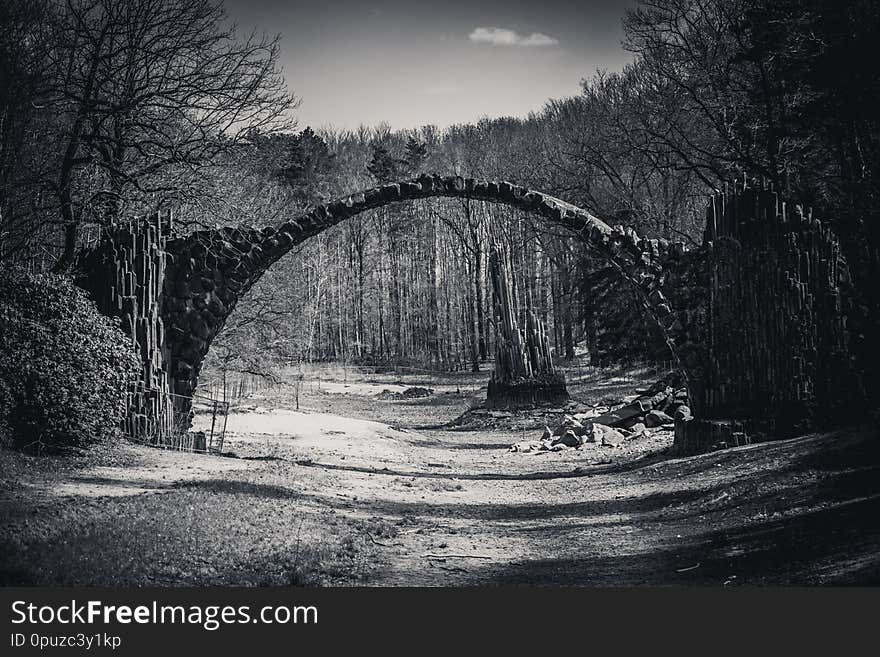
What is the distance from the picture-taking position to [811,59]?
1370 centimetres

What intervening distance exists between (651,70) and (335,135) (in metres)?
26.4

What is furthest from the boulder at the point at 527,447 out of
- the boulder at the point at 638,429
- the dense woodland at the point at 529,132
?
the dense woodland at the point at 529,132

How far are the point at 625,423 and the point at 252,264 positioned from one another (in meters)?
8.01

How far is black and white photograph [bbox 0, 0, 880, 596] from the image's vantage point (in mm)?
6758

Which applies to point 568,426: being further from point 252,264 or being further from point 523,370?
point 252,264

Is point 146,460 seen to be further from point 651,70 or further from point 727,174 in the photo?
point 651,70

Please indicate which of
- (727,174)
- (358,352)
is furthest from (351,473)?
(358,352)

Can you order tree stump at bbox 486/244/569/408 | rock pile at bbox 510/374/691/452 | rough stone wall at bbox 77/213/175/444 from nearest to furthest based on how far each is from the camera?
rough stone wall at bbox 77/213/175/444 < rock pile at bbox 510/374/691/452 < tree stump at bbox 486/244/569/408

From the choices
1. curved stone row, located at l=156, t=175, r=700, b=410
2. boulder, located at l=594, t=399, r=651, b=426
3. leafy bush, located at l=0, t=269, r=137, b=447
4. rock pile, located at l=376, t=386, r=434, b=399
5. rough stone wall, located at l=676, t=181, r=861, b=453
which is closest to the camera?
leafy bush, located at l=0, t=269, r=137, b=447

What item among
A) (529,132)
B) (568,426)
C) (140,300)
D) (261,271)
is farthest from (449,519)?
(529,132)

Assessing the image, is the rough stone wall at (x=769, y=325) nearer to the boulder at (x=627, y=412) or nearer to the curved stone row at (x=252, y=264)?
the curved stone row at (x=252, y=264)

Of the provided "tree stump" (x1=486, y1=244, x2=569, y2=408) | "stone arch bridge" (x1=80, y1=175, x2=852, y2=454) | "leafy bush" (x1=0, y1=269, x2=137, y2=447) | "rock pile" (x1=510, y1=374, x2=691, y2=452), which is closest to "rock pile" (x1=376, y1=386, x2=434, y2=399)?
"tree stump" (x1=486, y1=244, x2=569, y2=408)

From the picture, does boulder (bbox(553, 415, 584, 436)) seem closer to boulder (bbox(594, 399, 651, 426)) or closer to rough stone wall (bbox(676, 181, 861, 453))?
boulder (bbox(594, 399, 651, 426))

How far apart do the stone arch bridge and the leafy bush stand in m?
Answer: 1.06
